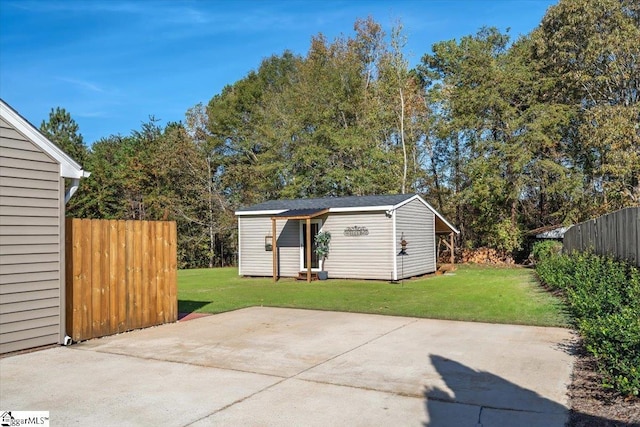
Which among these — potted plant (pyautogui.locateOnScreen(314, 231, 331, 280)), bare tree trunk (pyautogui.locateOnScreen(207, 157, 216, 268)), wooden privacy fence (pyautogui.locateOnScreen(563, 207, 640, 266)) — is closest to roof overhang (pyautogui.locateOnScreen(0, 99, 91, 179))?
wooden privacy fence (pyautogui.locateOnScreen(563, 207, 640, 266))

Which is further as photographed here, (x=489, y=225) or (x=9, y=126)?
(x=489, y=225)

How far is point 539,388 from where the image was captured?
178 inches

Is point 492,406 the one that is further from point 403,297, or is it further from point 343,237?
point 343,237

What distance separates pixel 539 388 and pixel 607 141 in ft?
59.8

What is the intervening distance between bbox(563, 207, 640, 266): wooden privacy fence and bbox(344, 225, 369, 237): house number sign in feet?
20.3

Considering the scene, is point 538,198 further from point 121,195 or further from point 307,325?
point 121,195

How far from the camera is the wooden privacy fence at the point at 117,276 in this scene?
6.63 meters

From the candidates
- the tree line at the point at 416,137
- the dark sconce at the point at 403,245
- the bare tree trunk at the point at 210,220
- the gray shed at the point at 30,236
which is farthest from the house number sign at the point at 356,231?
the bare tree trunk at the point at 210,220

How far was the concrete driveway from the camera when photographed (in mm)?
3923

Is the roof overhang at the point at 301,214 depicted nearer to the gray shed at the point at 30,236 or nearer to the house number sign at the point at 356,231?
the house number sign at the point at 356,231

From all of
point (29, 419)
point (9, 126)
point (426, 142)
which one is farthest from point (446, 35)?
point (29, 419)

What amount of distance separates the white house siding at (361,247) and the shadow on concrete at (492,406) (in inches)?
413

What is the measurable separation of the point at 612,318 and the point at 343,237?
1152 centimetres

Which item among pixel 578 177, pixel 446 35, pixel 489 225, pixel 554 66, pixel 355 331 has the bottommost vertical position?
pixel 355 331
